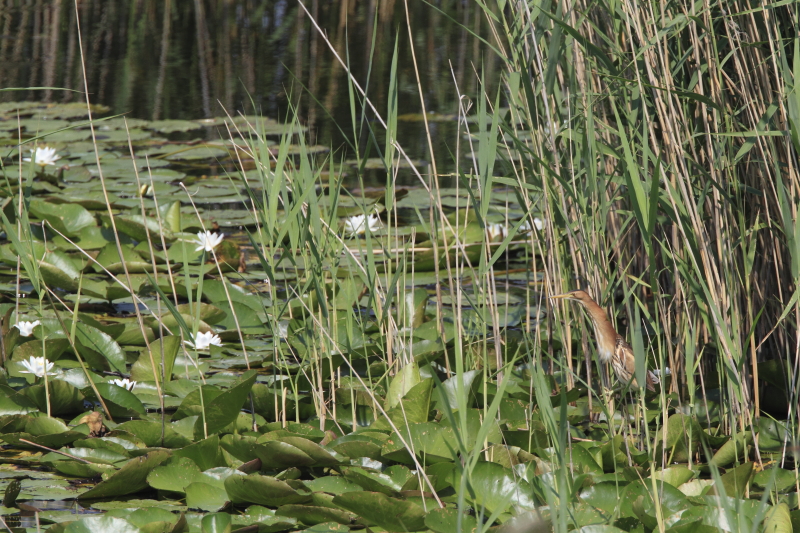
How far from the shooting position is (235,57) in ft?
33.9

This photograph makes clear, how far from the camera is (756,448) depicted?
216 cm

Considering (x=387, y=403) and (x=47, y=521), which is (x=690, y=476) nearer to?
(x=387, y=403)

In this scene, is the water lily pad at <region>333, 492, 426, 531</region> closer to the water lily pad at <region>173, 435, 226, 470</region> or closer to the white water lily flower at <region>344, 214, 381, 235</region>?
the water lily pad at <region>173, 435, 226, 470</region>

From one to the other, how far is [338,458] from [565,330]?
84cm

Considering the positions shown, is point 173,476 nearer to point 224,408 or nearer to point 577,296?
point 224,408

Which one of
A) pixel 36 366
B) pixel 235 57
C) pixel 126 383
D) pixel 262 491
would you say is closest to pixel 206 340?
pixel 126 383

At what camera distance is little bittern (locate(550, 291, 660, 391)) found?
237 cm

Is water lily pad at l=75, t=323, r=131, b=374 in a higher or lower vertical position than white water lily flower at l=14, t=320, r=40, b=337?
lower

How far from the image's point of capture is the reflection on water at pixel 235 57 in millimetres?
7816

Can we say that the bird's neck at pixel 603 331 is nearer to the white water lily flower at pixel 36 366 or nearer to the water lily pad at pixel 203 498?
the water lily pad at pixel 203 498

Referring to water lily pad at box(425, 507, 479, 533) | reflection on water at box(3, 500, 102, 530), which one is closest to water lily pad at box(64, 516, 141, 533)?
reflection on water at box(3, 500, 102, 530)

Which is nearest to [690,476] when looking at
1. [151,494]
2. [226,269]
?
[151,494]

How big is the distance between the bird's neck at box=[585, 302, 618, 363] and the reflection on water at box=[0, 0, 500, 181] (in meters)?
3.68

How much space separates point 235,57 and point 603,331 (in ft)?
28.8
